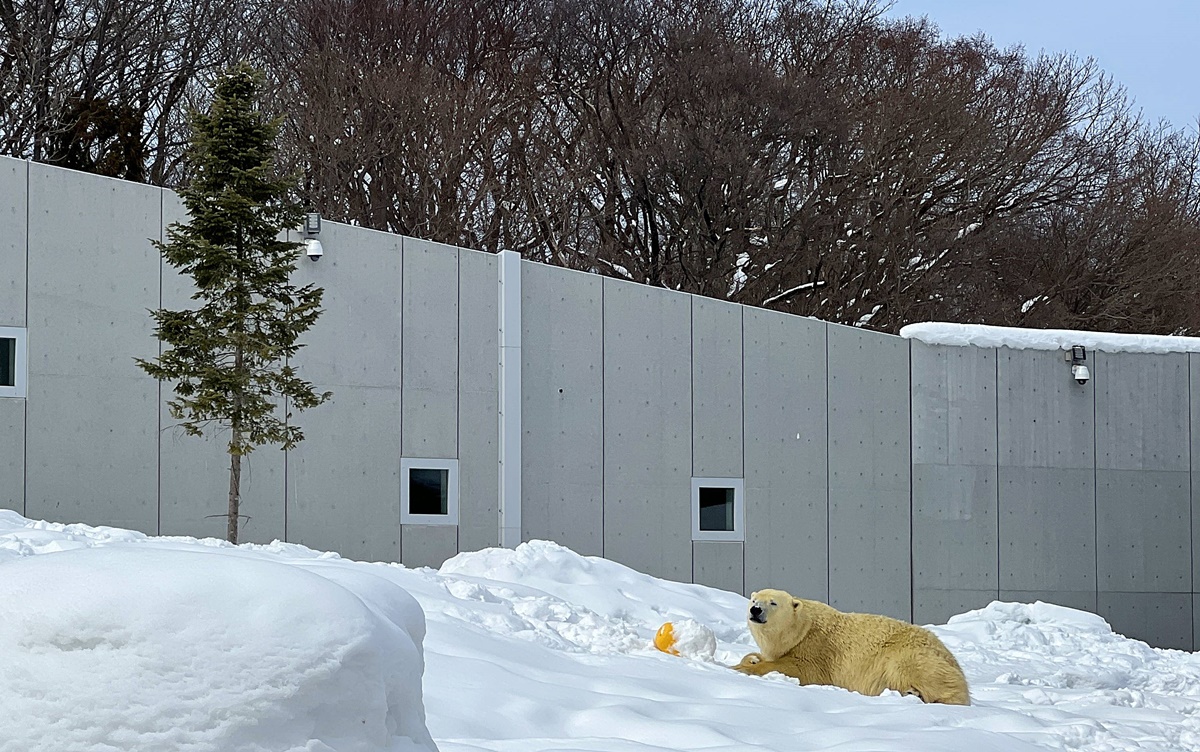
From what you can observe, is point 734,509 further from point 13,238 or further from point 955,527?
point 13,238

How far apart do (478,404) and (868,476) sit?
4.08 metres

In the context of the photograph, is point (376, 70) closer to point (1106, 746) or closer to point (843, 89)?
point (843, 89)

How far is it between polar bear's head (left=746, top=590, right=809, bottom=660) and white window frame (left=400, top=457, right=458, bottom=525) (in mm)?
5025

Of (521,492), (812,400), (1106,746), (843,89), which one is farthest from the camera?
(843,89)

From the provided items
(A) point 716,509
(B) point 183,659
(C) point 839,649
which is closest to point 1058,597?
(A) point 716,509

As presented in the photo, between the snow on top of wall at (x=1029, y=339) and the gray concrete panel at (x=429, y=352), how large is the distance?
4.80 meters

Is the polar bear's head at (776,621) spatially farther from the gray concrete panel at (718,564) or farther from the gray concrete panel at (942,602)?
the gray concrete panel at (942,602)

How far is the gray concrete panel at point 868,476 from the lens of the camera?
12.8m

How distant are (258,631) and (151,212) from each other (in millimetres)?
9044

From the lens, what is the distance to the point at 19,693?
96.4 inches

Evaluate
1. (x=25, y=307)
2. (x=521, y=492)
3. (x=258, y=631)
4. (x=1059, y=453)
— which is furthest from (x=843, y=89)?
(x=258, y=631)

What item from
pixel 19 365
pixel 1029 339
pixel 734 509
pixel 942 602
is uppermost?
pixel 1029 339

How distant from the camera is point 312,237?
11.2m

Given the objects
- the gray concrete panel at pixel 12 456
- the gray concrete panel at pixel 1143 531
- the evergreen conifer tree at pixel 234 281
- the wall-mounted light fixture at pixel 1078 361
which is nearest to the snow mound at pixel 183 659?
the evergreen conifer tree at pixel 234 281
